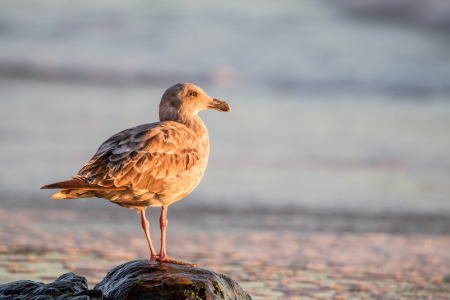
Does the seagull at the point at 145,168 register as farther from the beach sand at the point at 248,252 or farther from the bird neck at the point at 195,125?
the beach sand at the point at 248,252

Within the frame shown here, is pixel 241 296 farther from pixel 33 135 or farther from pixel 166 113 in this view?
pixel 33 135

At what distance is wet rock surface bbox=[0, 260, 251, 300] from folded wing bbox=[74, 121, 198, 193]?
2.78 ft

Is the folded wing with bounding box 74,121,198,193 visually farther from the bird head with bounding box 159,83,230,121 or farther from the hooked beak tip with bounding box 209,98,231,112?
the hooked beak tip with bounding box 209,98,231,112

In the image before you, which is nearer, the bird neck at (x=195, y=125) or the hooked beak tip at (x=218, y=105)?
the bird neck at (x=195, y=125)

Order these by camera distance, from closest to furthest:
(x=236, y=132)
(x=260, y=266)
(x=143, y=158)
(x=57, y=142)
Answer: (x=143, y=158), (x=260, y=266), (x=57, y=142), (x=236, y=132)

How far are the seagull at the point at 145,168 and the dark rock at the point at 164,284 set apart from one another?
17.5 inches

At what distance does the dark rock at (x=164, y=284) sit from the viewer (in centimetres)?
496

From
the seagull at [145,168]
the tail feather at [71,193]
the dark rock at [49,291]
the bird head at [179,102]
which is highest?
the bird head at [179,102]

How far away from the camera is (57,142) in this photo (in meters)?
16.2

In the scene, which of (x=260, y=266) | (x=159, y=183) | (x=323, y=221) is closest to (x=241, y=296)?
(x=159, y=183)

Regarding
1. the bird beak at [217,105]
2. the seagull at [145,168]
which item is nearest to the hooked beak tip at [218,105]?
the bird beak at [217,105]

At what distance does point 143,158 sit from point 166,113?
1.20 m

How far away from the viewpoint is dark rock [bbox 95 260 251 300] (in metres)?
4.96

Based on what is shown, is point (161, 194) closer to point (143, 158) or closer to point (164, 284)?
point (143, 158)
